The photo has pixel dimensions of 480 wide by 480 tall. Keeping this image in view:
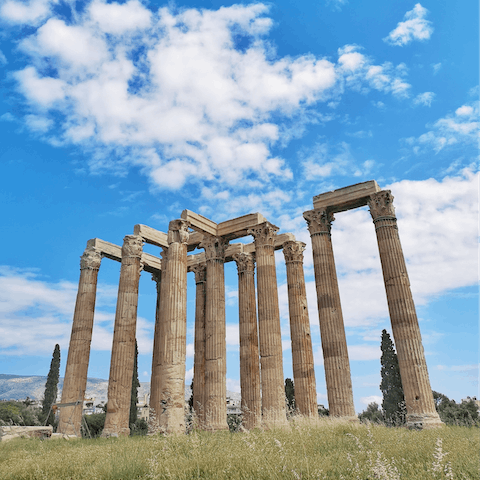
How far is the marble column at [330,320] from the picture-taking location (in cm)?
1995

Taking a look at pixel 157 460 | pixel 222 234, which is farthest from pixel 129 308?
pixel 157 460

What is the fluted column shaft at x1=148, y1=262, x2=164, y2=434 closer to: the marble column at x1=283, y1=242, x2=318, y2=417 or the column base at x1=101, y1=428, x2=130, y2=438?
the column base at x1=101, y1=428, x2=130, y2=438

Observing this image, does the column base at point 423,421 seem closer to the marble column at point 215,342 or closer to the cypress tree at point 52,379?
the marble column at point 215,342

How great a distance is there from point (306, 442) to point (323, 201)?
15352 mm

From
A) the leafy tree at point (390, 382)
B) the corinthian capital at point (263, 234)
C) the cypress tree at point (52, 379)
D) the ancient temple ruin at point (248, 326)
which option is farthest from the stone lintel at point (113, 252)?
the leafy tree at point (390, 382)

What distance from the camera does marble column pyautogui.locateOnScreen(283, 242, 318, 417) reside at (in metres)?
23.1

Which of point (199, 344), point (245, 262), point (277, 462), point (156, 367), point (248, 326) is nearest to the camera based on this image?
point (277, 462)

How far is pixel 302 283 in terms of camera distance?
26938 millimetres

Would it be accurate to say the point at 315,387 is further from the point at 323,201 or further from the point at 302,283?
the point at 323,201

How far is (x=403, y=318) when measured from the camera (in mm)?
19625

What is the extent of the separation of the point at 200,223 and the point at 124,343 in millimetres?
8063

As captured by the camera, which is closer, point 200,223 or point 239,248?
point 200,223

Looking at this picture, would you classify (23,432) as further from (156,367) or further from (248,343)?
(248,343)

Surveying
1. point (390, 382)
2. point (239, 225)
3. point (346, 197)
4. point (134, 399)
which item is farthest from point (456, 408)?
point (134, 399)
